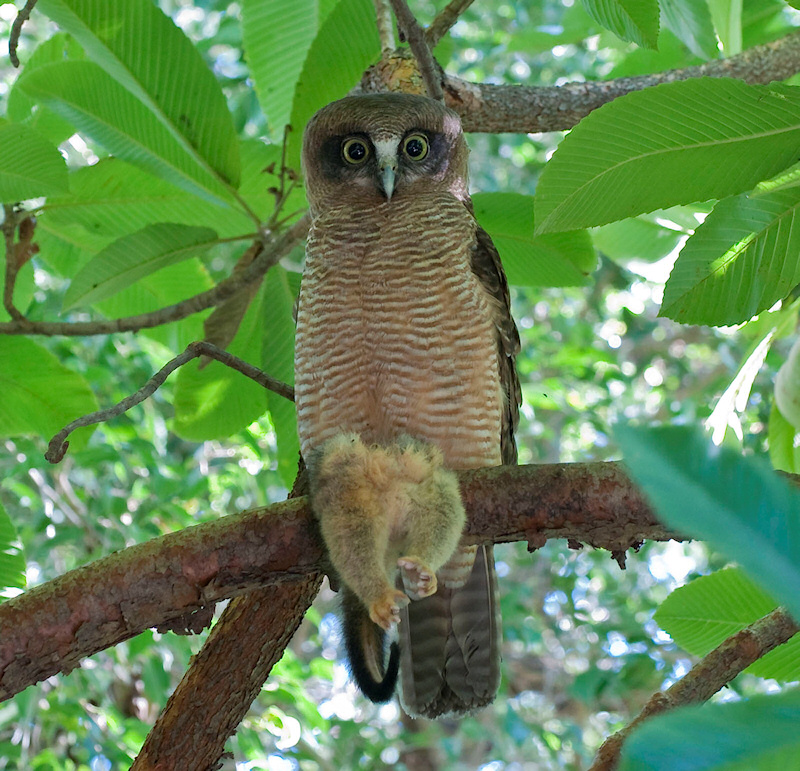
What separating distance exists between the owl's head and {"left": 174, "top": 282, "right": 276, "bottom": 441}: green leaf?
1.97 ft

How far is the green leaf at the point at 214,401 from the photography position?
2955 millimetres

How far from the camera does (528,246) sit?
2.95m

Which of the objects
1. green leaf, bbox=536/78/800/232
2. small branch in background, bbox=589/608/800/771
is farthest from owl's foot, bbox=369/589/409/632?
green leaf, bbox=536/78/800/232

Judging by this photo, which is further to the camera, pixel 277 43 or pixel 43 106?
pixel 277 43

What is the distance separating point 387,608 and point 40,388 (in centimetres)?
133

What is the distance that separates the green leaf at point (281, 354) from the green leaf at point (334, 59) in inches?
18.8

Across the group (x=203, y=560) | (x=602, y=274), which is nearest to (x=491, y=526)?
(x=203, y=560)

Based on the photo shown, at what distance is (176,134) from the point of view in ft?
8.68

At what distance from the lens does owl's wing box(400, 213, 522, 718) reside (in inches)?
105

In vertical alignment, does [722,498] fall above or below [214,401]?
above

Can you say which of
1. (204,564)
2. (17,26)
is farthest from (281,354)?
(204,564)

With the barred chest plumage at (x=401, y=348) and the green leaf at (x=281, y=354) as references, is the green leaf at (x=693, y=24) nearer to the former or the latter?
the barred chest plumage at (x=401, y=348)

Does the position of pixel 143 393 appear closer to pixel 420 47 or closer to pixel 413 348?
pixel 413 348

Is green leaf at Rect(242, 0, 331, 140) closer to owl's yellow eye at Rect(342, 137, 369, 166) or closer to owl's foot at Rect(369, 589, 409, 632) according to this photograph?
owl's yellow eye at Rect(342, 137, 369, 166)
